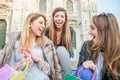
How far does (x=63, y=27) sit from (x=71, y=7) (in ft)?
51.7

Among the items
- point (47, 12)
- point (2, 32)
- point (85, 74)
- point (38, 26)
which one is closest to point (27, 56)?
point (38, 26)

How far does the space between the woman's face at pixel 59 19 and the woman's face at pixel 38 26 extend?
0.42m

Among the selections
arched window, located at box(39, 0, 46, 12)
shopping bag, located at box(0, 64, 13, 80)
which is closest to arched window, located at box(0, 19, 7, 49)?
arched window, located at box(39, 0, 46, 12)

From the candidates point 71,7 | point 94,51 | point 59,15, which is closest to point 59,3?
point 71,7

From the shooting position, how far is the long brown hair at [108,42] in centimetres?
310

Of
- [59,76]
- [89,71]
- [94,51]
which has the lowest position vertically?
[59,76]

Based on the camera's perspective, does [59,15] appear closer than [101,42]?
No

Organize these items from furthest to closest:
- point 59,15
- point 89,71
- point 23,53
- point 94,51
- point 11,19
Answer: point 11,19 < point 59,15 < point 23,53 < point 94,51 < point 89,71

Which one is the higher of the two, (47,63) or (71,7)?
(71,7)

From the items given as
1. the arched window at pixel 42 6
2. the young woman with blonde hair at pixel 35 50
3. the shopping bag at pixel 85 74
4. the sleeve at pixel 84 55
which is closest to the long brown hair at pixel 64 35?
the young woman with blonde hair at pixel 35 50

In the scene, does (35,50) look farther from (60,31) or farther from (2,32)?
(2,32)

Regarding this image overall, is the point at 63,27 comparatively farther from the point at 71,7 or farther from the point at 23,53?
the point at 71,7

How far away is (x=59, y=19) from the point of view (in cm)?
457

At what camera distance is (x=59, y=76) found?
4004mm
